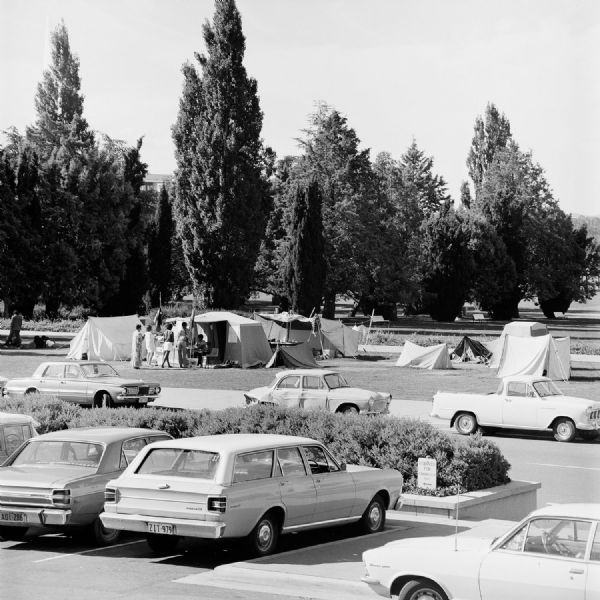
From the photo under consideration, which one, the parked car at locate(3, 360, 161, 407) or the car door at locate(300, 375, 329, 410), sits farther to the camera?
the parked car at locate(3, 360, 161, 407)

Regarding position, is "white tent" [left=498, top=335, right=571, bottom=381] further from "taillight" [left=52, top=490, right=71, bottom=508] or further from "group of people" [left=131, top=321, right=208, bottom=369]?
"taillight" [left=52, top=490, right=71, bottom=508]

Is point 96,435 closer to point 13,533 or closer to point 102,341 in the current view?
point 13,533

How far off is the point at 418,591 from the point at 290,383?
1786 centimetres

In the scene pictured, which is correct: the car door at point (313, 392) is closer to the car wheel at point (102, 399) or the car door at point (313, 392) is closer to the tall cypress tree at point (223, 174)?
the car wheel at point (102, 399)

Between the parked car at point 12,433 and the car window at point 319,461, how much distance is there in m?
4.68

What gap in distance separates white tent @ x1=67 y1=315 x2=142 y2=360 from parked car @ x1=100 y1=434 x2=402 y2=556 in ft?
103

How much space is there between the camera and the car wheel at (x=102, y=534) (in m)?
12.2

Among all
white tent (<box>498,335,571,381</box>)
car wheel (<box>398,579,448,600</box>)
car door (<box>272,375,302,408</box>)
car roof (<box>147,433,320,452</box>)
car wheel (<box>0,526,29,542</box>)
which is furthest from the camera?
white tent (<box>498,335,571,381</box>)

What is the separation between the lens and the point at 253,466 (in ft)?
37.6

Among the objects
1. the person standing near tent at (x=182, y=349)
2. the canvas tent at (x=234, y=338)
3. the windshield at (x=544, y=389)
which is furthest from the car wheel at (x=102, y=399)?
the canvas tent at (x=234, y=338)

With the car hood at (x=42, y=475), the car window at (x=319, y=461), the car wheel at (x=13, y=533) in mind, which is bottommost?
the car wheel at (x=13, y=533)

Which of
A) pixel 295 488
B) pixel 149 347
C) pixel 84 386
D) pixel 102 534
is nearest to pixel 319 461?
pixel 295 488

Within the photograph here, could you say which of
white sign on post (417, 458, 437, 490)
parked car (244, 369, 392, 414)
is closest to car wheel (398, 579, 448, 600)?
white sign on post (417, 458, 437, 490)

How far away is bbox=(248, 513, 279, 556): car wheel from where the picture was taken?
1117cm
